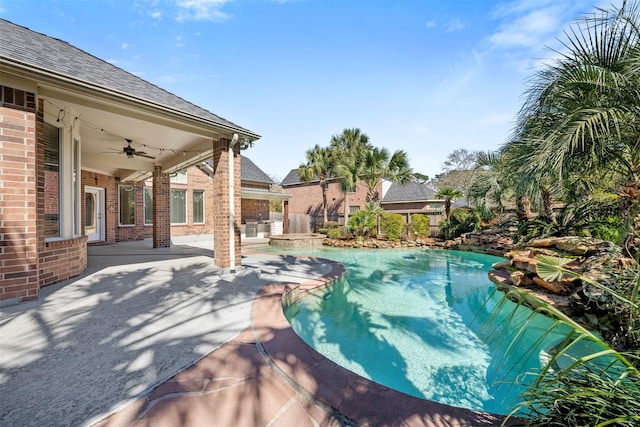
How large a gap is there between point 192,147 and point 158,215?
13.7 ft

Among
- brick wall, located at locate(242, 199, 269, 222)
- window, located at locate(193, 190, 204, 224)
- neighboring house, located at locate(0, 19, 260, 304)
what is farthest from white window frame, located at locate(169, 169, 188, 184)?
neighboring house, located at locate(0, 19, 260, 304)

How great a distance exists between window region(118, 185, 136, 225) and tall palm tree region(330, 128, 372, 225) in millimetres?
11876

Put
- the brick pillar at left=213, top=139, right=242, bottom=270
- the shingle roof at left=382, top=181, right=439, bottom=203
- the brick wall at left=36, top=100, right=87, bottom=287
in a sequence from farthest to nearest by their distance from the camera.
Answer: the shingle roof at left=382, top=181, right=439, bottom=203 < the brick pillar at left=213, top=139, right=242, bottom=270 < the brick wall at left=36, top=100, right=87, bottom=287

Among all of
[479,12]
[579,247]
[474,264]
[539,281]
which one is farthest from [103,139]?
[474,264]

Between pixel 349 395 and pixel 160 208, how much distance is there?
10379 mm

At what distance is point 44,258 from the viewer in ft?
15.0

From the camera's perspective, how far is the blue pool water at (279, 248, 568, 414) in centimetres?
323

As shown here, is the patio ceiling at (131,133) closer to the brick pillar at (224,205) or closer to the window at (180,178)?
the brick pillar at (224,205)

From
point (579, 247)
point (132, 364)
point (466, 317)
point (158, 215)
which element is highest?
point (158, 215)

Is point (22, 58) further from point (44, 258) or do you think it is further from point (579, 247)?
point (579, 247)

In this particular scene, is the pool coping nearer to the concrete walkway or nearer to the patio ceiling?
the concrete walkway

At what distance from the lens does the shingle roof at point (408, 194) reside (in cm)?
2008

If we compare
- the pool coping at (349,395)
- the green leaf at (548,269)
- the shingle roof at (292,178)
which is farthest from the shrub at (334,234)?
Answer: the green leaf at (548,269)

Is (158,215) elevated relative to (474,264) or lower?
elevated
